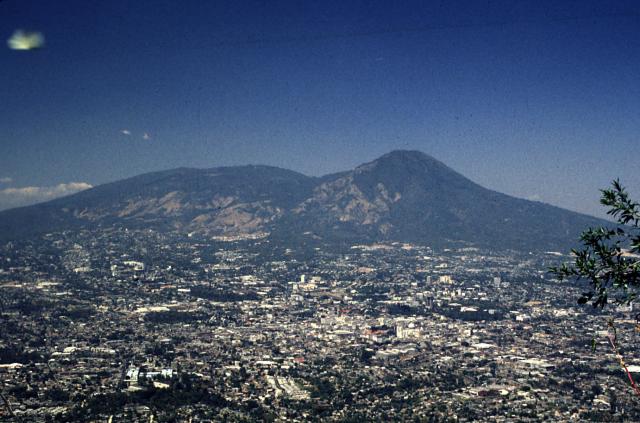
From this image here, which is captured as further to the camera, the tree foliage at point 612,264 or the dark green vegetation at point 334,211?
the dark green vegetation at point 334,211

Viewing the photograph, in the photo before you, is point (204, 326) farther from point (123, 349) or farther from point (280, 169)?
point (280, 169)

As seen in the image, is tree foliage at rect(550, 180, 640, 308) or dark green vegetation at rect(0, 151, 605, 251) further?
dark green vegetation at rect(0, 151, 605, 251)

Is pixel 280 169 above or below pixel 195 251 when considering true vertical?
above

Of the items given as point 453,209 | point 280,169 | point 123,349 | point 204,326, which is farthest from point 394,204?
point 123,349

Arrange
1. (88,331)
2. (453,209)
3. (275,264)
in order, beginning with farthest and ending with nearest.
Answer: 1. (453,209)
2. (275,264)
3. (88,331)

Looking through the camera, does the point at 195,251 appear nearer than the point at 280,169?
Yes

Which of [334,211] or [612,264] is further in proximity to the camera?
[334,211]

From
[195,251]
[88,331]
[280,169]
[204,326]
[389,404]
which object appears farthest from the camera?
[280,169]

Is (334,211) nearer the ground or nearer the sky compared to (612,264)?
nearer the sky
